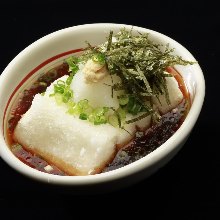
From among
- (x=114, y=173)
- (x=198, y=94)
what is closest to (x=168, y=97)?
(x=198, y=94)

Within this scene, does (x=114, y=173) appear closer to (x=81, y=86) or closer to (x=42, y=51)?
(x=81, y=86)

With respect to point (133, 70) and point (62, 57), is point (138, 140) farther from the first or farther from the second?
point (62, 57)

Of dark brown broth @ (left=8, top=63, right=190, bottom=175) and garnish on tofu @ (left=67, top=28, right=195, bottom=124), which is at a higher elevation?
garnish on tofu @ (left=67, top=28, right=195, bottom=124)

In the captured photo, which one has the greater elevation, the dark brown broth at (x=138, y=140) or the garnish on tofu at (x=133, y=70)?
the garnish on tofu at (x=133, y=70)

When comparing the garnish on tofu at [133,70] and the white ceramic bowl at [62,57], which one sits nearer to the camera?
the white ceramic bowl at [62,57]

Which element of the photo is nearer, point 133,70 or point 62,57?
point 133,70

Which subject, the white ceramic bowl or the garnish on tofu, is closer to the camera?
the white ceramic bowl

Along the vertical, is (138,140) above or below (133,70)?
below

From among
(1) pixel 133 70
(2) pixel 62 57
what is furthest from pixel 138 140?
(2) pixel 62 57
